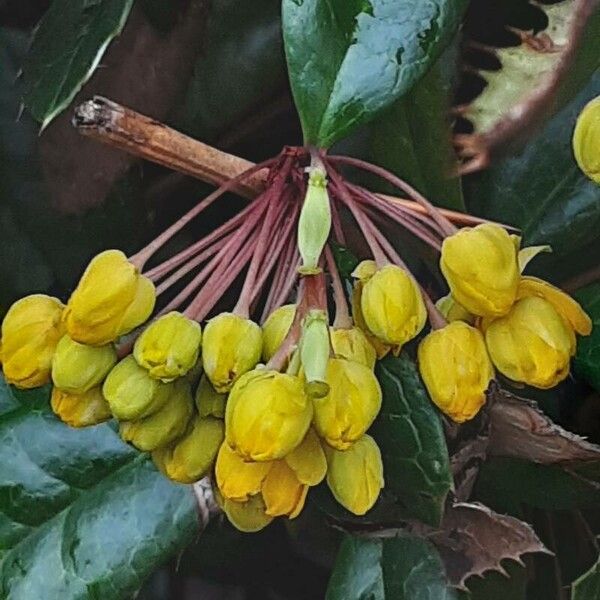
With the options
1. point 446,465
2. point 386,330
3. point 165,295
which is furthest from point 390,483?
point 165,295

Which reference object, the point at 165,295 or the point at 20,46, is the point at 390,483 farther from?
the point at 20,46

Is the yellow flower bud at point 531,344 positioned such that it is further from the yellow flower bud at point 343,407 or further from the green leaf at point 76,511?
the green leaf at point 76,511

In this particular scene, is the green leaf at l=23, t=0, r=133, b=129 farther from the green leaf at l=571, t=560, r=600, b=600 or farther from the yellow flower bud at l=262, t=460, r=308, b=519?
the green leaf at l=571, t=560, r=600, b=600

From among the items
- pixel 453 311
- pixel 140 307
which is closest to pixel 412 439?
pixel 453 311

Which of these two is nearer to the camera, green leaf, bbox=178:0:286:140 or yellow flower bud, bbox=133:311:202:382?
yellow flower bud, bbox=133:311:202:382

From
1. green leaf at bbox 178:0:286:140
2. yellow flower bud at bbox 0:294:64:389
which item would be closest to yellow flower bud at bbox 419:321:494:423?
yellow flower bud at bbox 0:294:64:389

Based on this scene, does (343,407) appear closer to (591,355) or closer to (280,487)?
(280,487)
